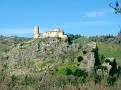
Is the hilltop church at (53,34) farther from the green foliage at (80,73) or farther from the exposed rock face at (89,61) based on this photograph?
the green foliage at (80,73)

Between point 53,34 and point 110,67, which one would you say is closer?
point 110,67

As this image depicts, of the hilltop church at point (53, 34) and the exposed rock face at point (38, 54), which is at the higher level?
the hilltop church at point (53, 34)

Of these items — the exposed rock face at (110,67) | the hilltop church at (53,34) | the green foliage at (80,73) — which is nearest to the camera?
the green foliage at (80,73)

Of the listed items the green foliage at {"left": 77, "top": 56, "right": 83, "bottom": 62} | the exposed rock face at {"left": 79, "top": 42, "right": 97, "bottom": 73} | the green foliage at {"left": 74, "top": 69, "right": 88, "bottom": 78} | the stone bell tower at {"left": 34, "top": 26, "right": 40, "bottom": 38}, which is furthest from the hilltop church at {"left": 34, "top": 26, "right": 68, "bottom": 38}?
the green foliage at {"left": 74, "top": 69, "right": 88, "bottom": 78}

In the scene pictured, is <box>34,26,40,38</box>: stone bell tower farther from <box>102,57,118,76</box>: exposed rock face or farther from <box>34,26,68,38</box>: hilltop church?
<box>102,57,118,76</box>: exposed rock face

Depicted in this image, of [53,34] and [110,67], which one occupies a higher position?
[53,34]

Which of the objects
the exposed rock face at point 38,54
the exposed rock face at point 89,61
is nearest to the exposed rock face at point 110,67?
the exposed rock face at point 89,61

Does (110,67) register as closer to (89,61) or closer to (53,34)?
(89,61)

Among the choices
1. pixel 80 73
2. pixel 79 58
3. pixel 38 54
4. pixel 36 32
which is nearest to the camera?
pixel 80 73

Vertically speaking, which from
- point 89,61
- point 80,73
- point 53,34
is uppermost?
point 53,34

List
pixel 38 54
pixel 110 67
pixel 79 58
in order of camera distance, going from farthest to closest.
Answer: pixel 38 54 → pixel 110 67 → pixel 79 58

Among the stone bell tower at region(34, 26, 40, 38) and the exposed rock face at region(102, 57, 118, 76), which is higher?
the stone bell tower at region(34, 26, 40, 38)

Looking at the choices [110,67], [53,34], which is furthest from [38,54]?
[110,67]

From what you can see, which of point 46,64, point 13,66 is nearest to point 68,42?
point 46,64
